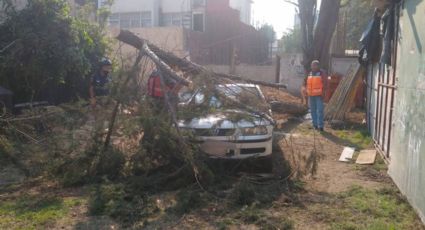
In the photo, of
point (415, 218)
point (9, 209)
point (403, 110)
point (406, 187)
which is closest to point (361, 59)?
point (403, 110)

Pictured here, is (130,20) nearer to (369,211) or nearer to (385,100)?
(385,100)

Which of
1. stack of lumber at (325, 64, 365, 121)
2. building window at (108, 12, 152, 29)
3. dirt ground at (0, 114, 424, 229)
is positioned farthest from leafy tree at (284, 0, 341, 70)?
building window at (108, 12, 152, 29)

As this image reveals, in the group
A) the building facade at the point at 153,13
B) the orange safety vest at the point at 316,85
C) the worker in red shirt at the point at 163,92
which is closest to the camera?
the worker in red shirt at the point at 163,92

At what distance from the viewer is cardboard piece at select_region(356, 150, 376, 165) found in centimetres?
780

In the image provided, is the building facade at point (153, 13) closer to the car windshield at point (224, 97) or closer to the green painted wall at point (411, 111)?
the car windshield at point (224, 97)

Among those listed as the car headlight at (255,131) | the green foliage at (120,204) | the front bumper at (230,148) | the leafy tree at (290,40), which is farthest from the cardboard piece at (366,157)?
the leafy tree at (290,40)

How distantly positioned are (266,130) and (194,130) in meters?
1.17

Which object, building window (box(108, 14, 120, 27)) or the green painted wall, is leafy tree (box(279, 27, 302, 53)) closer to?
building window (box(108, 14, 120, 27))

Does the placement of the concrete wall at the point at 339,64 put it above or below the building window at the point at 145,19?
below

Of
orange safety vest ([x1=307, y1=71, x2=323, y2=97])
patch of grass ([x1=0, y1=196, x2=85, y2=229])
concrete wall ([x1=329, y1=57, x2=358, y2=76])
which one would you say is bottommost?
patch of grass ([x1=0, y1=196, x2=85, y2=229])

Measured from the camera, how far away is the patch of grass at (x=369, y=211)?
15.5 ft

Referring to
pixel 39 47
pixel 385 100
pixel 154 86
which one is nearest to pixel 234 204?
pixel 154 86

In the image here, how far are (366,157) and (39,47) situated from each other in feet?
22.1

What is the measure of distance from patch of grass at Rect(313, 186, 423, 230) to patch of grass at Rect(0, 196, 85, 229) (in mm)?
3019
